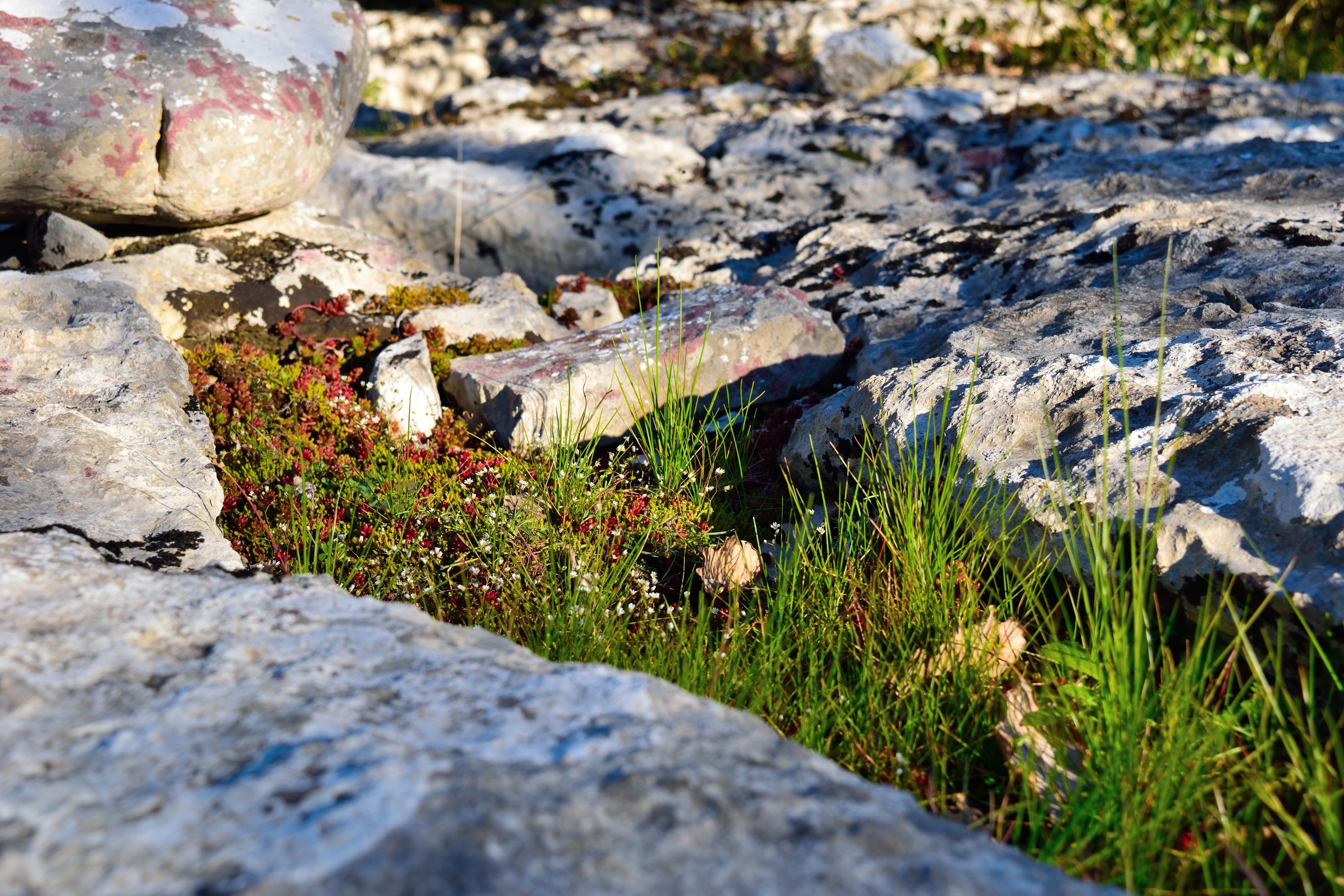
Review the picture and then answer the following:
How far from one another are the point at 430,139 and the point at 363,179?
2740 mm

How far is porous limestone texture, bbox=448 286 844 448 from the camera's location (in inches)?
173

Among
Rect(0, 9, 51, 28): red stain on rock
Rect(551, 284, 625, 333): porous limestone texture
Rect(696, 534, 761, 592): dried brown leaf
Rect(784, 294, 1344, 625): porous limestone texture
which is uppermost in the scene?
Rect(0, 9, 51, 28): red stain on rock

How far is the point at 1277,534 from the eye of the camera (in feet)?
7.86

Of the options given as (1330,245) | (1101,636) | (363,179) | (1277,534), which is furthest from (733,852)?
(363,179)

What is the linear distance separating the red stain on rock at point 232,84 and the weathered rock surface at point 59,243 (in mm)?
1181

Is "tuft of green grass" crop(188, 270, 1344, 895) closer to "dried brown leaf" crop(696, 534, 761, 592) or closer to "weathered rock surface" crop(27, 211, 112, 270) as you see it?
"dried brown leaf" crop(696, 534, 761, 592)

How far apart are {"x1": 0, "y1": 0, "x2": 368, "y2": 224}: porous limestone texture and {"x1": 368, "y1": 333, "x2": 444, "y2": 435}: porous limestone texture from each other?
5.75ft

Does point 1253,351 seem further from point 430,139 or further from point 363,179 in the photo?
point 430,139

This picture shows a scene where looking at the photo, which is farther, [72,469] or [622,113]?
[622,113]

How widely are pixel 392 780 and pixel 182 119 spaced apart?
16.7 ft

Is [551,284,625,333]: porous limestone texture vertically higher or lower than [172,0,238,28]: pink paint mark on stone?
lower

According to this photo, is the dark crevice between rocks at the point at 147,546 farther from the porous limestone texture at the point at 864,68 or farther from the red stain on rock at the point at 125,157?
the porous limestone texture at the point at 864,68

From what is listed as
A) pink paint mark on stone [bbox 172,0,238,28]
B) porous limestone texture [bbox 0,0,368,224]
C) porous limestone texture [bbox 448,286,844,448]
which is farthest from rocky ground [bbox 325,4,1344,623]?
pink paint mark on stone [bbox 172,0,238,28]

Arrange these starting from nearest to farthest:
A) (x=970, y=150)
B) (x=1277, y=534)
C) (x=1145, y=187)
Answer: (x=1277, y=534) < (x=1145, y=187) < (x=970, y=150)
